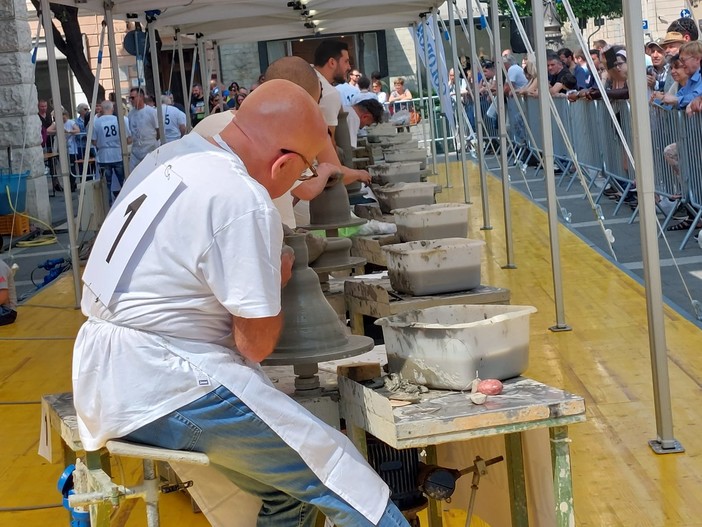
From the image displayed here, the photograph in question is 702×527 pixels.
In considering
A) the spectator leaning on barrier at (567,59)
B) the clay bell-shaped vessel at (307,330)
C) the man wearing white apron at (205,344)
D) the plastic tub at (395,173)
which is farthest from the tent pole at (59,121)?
the spectator leaning on barrier at (567,59)

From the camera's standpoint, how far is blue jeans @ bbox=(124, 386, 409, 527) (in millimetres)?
2562

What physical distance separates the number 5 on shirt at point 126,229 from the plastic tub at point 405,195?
3.70 m

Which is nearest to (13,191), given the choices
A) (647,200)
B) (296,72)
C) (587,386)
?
(296,72)

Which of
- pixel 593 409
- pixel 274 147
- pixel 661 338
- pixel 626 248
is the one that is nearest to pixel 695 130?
pixel 626 248

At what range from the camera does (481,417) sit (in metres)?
2.58

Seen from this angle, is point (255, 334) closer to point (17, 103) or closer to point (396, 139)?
point (396, 139)

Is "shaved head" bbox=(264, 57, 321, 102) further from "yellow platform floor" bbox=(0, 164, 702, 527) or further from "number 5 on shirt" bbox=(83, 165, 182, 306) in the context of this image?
"number 5 on shirt" bbox=(83, 165, 182, 306)

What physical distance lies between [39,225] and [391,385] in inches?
533

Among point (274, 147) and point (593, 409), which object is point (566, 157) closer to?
point (593, 409)

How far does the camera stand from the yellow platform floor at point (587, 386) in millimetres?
4082

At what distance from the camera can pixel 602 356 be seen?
238 inches

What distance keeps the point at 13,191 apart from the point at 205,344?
41.2 feet

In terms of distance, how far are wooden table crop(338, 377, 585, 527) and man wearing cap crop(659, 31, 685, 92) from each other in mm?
8165

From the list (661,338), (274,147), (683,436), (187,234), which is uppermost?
(274,147)
